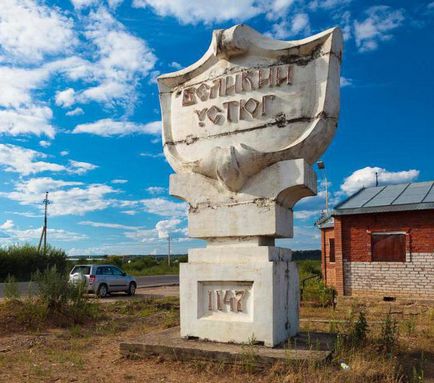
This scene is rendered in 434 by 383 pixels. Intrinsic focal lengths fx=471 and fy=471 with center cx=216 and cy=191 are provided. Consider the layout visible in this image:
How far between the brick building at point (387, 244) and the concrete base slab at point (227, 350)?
30.6ft

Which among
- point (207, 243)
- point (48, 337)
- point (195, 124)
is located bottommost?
point (48, 337)

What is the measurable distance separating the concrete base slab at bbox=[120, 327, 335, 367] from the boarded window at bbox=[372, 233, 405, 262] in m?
9.45

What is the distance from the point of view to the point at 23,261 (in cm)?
3469

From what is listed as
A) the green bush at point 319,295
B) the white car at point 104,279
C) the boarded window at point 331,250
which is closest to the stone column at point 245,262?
the green bush at point 319,295

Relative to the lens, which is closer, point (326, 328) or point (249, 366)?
point (249, 366)

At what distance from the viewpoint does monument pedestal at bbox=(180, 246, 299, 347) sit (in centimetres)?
524

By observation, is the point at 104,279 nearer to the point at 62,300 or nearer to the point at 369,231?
the point at 62,300

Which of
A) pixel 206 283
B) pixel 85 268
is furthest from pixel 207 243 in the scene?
pixel 85 268

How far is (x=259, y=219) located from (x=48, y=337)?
470 centimetres

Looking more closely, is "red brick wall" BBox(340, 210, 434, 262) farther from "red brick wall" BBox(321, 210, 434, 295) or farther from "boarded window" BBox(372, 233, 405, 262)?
"boarded window" BBox(372, 233, 405, 262)

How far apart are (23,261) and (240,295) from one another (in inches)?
1295

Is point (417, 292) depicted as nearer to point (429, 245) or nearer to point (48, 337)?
point (429, 245)

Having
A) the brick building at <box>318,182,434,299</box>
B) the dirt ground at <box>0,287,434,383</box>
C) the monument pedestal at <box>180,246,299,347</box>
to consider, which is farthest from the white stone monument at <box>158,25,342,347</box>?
the brick building at <box>318,182,434,299</box>

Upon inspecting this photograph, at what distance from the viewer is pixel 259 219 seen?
5512 mm
